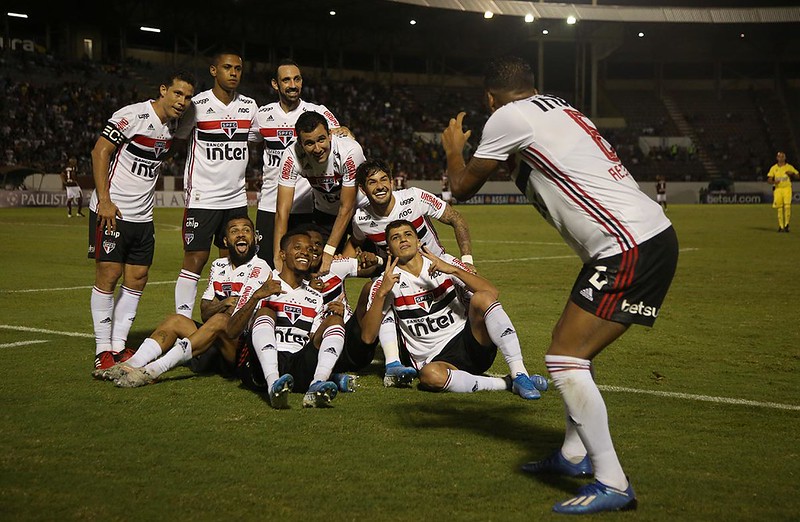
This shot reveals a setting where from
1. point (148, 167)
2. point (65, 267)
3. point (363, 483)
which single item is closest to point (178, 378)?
point (148, 167)

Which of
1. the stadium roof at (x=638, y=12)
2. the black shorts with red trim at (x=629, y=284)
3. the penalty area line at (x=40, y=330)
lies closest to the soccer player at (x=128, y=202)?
the penalty area line at (x=40, y=330)

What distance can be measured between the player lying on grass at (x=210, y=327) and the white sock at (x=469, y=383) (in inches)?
57.2

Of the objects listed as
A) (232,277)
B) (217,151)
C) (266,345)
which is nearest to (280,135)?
(217,151)

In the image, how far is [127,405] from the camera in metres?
6.58

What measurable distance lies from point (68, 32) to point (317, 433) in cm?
5227

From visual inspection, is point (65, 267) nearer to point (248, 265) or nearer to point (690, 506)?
point (248, 265)

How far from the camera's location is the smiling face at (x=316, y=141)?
26.1 ft

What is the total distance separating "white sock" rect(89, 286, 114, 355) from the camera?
8125mm

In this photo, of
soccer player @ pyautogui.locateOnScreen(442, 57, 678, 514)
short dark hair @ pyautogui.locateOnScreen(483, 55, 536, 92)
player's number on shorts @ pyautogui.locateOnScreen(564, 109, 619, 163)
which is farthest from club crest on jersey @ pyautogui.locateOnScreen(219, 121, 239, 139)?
player's number on shorts @ pyautogui.locateOnScreen(564, 109, 619, 163)

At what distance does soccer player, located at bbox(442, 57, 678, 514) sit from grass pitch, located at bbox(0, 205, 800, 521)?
56cm

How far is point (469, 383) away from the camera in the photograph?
7.13 metres

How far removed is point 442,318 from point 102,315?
2991 millimetres

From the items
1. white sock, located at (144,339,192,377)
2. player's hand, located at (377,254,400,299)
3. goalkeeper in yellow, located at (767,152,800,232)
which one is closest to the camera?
player's hand, located at (377,254,400,299)

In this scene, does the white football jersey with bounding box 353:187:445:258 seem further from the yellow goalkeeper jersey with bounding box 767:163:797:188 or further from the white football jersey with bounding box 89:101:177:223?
the yellow goalkeeper jersey with bounding box 767:163:797:188
